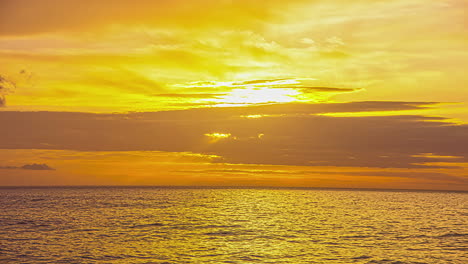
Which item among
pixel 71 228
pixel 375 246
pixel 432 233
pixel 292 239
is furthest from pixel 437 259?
pixel 71 228

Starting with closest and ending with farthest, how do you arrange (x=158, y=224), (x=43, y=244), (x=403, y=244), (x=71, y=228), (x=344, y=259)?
(x=344, y=259) < (x=43, y=244) < (x=403, y=244) < (x=71, y=228) < (x=158, y=224)

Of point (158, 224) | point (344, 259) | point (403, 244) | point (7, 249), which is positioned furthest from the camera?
point (158, 224)

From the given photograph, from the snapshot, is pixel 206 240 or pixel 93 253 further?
pixel 206 240

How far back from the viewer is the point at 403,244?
6238cm

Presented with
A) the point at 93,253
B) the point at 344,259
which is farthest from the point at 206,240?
the point at 344,259

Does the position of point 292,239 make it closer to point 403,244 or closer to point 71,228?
point 403,244

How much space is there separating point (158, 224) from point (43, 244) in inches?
1063

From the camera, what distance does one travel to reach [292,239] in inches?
2564

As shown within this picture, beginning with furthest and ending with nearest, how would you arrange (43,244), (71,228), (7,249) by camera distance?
(71,228) → (43,244) → (7,249)

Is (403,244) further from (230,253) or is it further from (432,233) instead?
(230,253)

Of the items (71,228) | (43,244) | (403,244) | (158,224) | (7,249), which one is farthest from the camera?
(158,224)

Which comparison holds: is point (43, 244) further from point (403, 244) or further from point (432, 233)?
point (432, 233)

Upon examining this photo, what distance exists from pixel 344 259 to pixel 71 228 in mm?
45879

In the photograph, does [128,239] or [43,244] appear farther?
[128,239]
